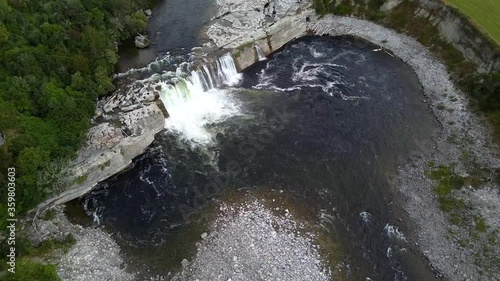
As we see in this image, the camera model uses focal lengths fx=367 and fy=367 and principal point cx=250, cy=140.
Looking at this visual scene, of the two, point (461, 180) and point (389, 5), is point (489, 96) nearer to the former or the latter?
point (461, 180)

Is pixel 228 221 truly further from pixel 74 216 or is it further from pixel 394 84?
pixel 394 84

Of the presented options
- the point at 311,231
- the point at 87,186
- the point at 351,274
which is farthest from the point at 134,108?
the point at 351,274

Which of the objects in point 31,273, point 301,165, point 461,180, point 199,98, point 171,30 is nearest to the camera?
point 31,273

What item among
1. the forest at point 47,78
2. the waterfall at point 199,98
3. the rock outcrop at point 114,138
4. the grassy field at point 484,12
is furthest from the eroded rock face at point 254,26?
the grassy field at point 484,12

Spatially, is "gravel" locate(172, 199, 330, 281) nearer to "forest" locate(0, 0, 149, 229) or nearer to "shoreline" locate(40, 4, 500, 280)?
"shoreline" locate(40, 4, 500, 280)

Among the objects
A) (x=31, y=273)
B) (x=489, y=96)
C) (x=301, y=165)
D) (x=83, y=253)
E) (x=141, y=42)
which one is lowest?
(x=489, y=96)

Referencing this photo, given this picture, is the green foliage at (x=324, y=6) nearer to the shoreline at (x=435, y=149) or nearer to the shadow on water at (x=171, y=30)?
the shoreline at (x=435, y=149)
